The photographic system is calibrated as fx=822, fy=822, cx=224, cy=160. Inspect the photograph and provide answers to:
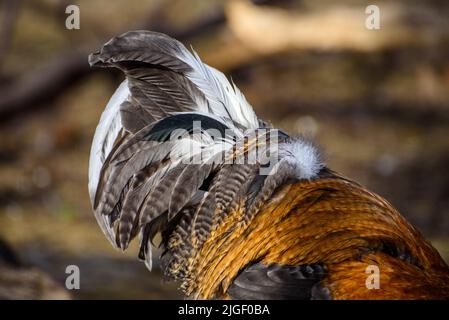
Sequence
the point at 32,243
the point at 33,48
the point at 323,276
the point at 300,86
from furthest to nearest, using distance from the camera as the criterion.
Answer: the point at 33,48 < the point at 300,86 < the point at 32,243 < the point at 323,276

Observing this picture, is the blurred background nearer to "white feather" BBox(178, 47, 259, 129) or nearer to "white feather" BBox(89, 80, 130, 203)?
"white feather" BBox(89, 80, 130, 203)

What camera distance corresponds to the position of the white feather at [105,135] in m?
4.57

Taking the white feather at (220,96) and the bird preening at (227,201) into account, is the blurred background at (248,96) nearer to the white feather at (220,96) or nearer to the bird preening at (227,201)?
the bird preening at (227,201)

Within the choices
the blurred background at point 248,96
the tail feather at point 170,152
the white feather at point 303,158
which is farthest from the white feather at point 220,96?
the blurred background at point 248,96

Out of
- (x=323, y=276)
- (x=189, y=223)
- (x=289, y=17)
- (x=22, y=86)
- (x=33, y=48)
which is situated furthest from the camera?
(x=33, y=48)

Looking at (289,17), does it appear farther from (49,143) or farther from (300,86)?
(49,143)

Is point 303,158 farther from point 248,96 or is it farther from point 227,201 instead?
point 248,96

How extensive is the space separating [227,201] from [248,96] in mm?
6125

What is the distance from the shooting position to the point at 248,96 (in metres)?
10.1

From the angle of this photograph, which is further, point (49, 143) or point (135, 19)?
point (135, 19)

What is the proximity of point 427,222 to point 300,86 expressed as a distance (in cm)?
334

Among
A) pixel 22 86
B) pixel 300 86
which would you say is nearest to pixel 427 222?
pixel 300 86

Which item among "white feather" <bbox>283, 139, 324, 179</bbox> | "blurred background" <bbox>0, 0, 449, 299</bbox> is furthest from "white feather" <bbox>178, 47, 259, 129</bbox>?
"blurred background" <bbox>0, 0, 449, 299</bbox>

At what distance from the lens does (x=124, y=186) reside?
4383mm
